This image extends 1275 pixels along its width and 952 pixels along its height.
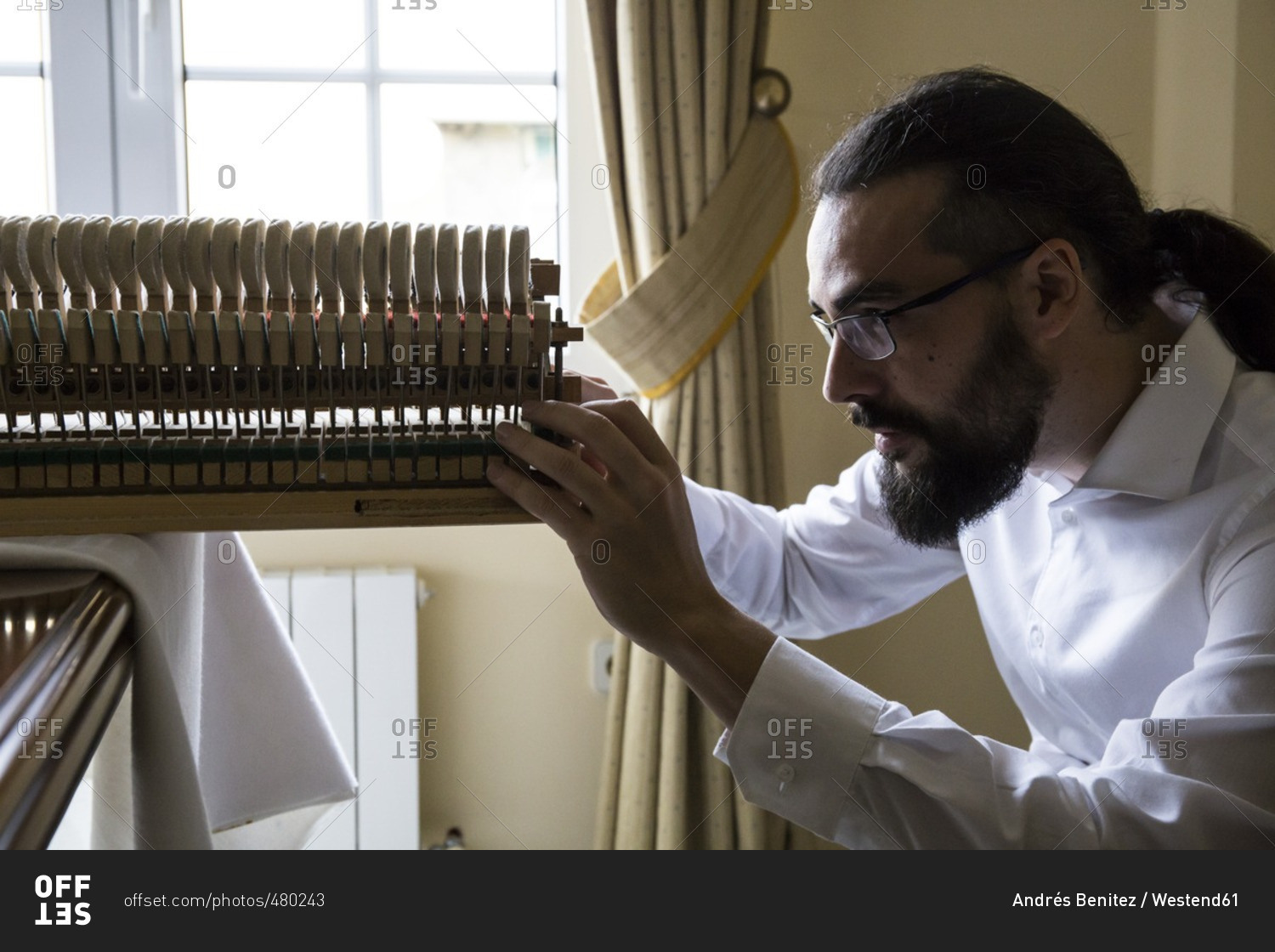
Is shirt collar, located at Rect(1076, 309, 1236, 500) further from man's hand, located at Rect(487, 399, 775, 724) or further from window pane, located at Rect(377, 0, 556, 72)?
window pane, located at Rect(377, 0, 556, 72)

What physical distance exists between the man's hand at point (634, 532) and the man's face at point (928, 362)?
0.39 m

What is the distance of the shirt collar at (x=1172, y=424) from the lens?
136 cm

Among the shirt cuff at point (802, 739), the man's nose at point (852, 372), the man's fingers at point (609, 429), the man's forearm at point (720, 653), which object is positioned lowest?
the shirt cuff at point (802, 739)

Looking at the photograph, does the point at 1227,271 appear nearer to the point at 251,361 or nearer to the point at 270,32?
the point at 251,361

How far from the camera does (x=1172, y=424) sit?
1.38 meters

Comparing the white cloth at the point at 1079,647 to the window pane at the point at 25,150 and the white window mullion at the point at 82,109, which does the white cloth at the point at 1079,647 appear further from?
the window pane at the point at 25,150

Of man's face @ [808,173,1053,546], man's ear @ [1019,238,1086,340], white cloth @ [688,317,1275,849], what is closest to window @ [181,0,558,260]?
white cloth @ [688,317,1275,849]

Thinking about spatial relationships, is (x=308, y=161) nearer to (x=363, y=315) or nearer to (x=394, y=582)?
(x=394, y=582)

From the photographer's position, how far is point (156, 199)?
2791mm

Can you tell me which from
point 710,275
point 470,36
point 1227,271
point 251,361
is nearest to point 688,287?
point 710,275

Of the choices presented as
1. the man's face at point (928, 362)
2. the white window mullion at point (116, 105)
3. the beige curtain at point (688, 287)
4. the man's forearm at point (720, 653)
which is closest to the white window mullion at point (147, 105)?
the white window mullion at point (116, 105)

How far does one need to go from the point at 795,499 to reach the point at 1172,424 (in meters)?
1.52

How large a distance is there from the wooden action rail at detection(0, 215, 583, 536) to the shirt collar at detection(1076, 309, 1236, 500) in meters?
0.78

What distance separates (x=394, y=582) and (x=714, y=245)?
1.15 metres
